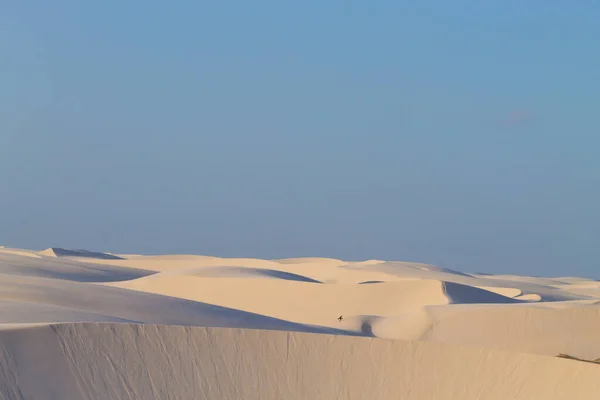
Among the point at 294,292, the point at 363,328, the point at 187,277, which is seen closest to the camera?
the point at 363,328

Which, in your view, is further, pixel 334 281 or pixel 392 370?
pixel 334 281

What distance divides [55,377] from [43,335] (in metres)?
0.69

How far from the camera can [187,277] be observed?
39.6m

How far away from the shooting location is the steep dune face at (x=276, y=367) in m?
14.6

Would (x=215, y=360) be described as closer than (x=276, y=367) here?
Yes

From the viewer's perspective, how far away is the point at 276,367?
16.6 metres

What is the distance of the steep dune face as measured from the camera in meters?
14.6

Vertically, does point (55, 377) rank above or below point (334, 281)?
below

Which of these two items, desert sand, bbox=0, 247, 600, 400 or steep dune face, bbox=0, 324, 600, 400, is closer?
desert sand, bbox=0, 247, 600, 400

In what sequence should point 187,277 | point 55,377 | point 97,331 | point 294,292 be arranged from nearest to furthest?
1. point 55,377
2. point 97,331
3. point 294,292
4. point 187,277

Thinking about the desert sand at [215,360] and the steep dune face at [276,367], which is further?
the steep dune face at [276,367]

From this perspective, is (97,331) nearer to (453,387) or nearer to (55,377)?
(55,377)

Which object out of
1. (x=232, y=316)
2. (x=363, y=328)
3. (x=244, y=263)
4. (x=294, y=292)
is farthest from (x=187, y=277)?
(x=244, y=263)

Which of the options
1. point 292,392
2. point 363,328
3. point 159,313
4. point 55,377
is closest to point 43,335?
point 55,377
